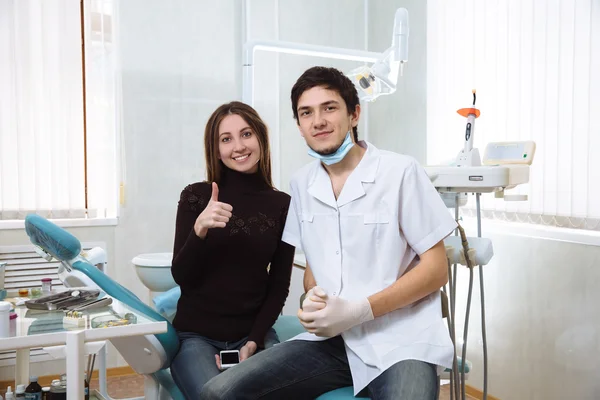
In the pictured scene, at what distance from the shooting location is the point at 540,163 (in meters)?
2.29

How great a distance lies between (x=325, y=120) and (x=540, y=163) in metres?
1.16

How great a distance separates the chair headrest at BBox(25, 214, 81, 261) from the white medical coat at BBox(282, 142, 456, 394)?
62 centimetres

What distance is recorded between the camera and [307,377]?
4.63 ft

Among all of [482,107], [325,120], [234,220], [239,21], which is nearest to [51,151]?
[239,21]

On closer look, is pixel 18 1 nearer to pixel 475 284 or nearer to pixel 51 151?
pixel 51 151

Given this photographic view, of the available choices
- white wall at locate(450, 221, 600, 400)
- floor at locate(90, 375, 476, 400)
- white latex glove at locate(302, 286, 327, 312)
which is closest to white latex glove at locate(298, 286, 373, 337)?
white latex glove at locate(302, 286, 327, 312)

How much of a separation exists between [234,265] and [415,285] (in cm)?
54

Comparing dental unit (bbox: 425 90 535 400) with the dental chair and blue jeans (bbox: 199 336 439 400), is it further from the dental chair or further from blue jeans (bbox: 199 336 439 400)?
the dental chair

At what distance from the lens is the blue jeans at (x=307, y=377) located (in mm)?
1281

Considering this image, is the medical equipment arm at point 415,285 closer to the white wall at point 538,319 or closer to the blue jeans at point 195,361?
the blue jeans at point 195,361

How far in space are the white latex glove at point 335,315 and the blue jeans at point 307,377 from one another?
0.41 feet

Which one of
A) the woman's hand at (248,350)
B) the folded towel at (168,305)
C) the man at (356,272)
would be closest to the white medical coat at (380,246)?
the man at (356,272)

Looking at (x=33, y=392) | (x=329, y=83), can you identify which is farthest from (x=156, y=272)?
(x=329, y=83)

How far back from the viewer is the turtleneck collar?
173 centimetres
